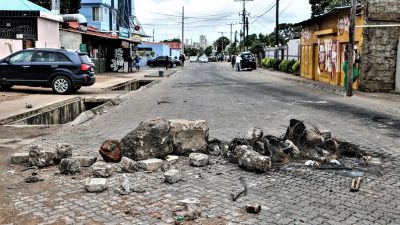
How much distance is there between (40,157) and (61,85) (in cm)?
1285

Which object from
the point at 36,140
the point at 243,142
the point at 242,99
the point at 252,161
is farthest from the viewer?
the point at 242,99

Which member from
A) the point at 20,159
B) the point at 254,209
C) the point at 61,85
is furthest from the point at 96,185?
the point at 61,85

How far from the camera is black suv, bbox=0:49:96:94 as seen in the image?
1909 cm

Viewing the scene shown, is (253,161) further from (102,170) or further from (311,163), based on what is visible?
(102,170)

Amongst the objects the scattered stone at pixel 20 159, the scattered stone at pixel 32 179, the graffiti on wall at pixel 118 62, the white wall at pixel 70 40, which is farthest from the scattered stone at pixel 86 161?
the graffiti on wall at pixel 118 62

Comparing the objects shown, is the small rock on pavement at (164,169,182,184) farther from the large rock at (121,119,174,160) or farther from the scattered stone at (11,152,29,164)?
the scattered stone at (11,152,29,164)

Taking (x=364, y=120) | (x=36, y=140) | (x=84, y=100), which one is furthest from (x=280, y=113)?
(x=84, y=100)

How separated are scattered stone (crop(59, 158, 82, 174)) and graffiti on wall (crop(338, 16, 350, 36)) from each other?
1925 cm

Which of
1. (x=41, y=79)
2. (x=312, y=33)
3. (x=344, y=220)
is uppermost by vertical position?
(x=312, y=33)

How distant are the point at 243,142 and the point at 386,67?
15.4 meters

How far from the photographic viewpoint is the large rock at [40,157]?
7.02 meters

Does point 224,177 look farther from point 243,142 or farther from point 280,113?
point 280,113

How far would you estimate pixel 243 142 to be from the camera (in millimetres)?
7723

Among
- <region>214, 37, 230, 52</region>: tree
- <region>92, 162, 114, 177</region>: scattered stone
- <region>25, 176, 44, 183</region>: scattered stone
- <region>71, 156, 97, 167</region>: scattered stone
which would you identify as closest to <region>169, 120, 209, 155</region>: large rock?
<region>71, 156, 97, 167</region>: scattered stone
